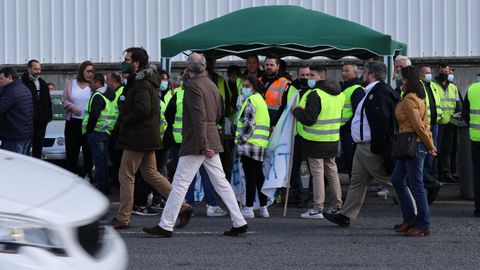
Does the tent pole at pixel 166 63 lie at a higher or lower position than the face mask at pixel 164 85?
higher

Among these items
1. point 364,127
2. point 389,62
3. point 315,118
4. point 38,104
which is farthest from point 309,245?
point 38,104

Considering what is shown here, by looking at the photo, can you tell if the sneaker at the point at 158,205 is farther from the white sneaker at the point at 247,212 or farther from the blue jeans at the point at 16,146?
the blue jeans at the point at 16,146

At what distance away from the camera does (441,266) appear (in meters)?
8.89

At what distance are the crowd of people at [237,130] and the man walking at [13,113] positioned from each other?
0.04 ft

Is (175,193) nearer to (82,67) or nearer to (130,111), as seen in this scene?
(130,111)

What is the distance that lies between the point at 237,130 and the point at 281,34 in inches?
95.1

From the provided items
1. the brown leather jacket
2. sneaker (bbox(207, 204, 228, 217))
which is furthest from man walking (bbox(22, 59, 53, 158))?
the brown leather jacket

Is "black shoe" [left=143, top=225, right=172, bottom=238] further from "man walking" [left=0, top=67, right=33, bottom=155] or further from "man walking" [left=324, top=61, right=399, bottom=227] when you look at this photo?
"man walking" [left=0, top=67, right=33, bottom=155]

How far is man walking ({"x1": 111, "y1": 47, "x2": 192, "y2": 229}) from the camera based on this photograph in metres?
11.0

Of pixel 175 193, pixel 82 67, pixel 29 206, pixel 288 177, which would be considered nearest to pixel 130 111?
pixel 175 193

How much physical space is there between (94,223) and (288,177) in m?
6.85

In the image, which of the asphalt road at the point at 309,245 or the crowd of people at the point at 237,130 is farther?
the crowd of people at the point at 237,130

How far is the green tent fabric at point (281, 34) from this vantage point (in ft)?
46.2

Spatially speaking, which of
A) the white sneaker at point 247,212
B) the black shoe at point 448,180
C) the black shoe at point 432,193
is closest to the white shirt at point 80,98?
the white sneaker at point 247,212
